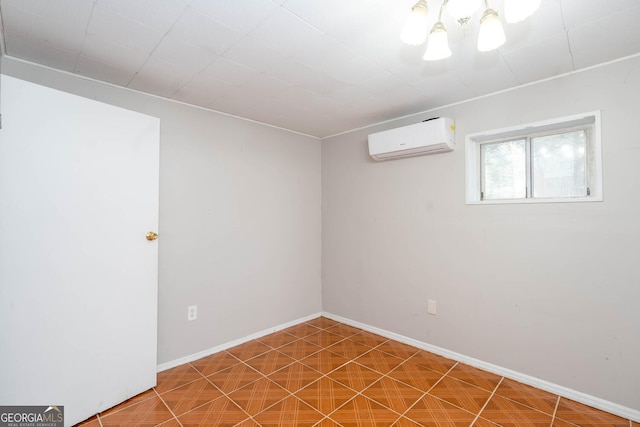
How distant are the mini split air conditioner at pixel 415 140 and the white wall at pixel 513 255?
11 centimetres

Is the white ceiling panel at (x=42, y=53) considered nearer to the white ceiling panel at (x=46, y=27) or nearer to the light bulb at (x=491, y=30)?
the white ceiling panel at (x=46, y=27)

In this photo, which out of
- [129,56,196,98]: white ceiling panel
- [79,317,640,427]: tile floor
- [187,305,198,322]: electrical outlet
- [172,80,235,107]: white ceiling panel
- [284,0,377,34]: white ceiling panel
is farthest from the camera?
[187,305,198,322]: electrical outlet

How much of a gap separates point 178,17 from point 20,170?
3.59 feet

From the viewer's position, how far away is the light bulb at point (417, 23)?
104 centimetres

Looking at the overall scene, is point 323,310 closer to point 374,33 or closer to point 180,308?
point 180,308

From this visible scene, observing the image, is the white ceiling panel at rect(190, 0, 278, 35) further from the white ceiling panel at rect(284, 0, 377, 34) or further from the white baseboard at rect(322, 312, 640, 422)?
the white baseboard at rect(322, 312, 640, 422)

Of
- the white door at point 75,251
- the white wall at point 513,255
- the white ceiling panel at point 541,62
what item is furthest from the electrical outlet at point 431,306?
the white door at point 75,251

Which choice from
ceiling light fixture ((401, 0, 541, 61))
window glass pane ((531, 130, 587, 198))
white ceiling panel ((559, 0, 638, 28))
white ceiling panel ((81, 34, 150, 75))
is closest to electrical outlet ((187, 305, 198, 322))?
white ceiling panel ((81, 34, 150, 75))

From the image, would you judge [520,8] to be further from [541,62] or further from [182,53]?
[182,53]

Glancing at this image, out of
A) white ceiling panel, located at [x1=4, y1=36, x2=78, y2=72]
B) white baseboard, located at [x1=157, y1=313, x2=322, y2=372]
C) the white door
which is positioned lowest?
white baseboard, located at [x1=157, y1=313, x2=322, y2=372]

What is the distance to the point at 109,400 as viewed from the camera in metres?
1.79

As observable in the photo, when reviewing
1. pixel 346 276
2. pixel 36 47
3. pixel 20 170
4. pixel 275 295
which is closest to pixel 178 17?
pixel 36 47

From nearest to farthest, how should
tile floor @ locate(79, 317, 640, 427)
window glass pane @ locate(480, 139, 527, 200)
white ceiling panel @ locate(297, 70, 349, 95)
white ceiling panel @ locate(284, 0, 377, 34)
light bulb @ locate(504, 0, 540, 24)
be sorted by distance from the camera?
1. light bulb @ locate(504, 0, 540, 24)
2. white ceiling panel @ locate(284, 0, 377, 34)
3. tile floor @ locate(79, 317, 640, 427)
4. white ceiling panel @ locate(297, 70, 349, 95)
5. window glass pane @ locate(480, 139, 527, 200)

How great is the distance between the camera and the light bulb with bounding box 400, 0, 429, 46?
104cm
